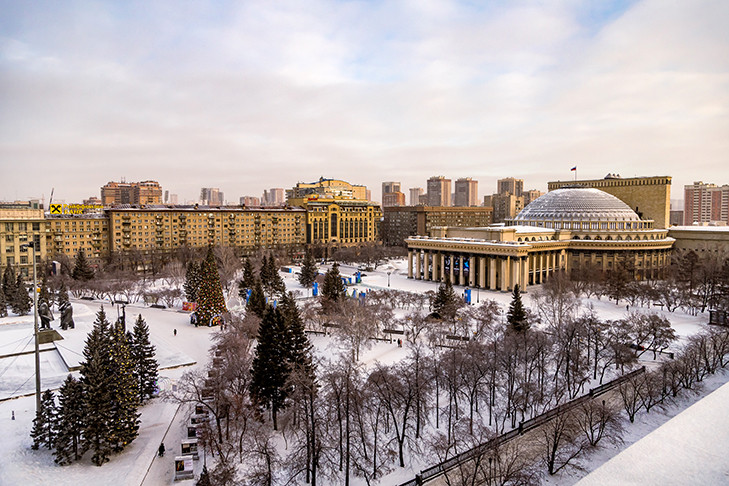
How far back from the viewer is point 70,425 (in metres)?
21.7

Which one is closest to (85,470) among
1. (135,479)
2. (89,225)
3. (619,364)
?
(135,479)

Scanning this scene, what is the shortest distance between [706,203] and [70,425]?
170 m

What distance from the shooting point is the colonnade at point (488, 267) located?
64.4 metres

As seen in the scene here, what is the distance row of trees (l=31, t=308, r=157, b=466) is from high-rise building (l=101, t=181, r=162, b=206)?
138 metres

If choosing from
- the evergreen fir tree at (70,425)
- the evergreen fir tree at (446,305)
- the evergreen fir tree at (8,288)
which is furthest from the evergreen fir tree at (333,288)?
the evergreen fir tree at (8,288)

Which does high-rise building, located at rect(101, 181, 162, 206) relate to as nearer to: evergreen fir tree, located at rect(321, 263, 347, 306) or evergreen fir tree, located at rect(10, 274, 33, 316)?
evergreen fir tree, located at rect(10, 274, 33, 316)

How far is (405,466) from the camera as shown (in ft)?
70.7

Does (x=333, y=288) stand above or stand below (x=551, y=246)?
below

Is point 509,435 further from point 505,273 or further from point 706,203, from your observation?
point 706,203

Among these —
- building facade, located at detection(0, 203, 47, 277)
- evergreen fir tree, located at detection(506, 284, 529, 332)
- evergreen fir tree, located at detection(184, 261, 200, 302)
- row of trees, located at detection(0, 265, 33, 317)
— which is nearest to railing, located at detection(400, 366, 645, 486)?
evergreen fir tree, located at detection(506, 284, 529, 332)

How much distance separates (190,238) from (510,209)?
3998 inches

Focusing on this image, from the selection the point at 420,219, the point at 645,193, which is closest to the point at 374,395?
the point at 645,193

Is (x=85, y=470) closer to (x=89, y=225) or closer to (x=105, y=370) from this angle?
(x=105, y=370)

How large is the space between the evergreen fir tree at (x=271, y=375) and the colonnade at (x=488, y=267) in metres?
40.4
